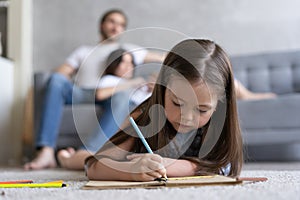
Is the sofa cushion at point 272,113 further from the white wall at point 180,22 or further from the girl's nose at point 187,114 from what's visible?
the girl's nose at point 187,114

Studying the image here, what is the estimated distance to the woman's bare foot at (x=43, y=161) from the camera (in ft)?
5.78

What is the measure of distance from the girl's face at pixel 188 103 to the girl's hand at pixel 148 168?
0.41 ft

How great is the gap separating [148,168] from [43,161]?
1107 mm

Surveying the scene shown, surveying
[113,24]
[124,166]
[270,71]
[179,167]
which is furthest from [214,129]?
[113,24]

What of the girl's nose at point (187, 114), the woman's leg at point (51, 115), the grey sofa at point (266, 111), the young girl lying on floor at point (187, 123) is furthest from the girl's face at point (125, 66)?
the girl's nose at point (187, 114)

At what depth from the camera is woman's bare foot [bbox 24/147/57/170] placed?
1.76 m

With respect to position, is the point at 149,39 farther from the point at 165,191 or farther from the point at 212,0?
the point at 165,191

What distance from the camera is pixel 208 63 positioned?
0.99 m

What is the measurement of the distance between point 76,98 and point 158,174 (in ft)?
4.54

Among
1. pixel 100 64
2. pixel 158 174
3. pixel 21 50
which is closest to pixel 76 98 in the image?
pixel 100 64

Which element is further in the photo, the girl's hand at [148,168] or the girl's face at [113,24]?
the girl's face at [113,24]

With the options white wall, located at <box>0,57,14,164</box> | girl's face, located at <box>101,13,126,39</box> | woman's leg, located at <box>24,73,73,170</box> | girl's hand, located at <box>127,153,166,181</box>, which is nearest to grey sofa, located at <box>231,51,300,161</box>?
girl's face, located at <box>101,13,126,39</box>

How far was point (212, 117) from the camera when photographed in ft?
3.37

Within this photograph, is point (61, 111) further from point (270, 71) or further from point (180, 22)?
point (270, 71)
